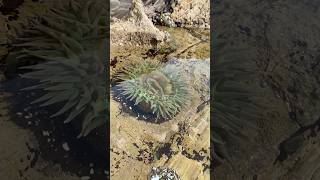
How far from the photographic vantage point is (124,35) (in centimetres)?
293

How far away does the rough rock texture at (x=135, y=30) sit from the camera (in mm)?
2930

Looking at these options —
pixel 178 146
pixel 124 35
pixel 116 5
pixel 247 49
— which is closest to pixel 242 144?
pixel 178 146

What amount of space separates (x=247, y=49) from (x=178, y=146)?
0.87 m

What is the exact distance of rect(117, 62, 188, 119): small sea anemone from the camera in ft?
8.23

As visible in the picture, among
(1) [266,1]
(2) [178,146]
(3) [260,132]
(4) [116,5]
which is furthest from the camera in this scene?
(1) [266,1]

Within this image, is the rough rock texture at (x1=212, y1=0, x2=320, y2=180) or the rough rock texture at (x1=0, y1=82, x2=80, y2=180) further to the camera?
the rough rock texture at (x1=212, y1=0, x2=320, y2=180)

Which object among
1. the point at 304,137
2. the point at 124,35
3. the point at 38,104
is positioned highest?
the point at 124,35

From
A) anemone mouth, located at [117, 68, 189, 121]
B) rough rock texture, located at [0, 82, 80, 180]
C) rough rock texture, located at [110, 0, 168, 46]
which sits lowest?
rough rock texture, located at [0, 82, 80, 180]

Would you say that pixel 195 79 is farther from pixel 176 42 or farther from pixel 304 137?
pixel 304 137

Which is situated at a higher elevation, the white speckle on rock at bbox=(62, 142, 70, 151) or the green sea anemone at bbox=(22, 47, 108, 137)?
the green sea anemone at bbox=(22, 47, 108, 137)

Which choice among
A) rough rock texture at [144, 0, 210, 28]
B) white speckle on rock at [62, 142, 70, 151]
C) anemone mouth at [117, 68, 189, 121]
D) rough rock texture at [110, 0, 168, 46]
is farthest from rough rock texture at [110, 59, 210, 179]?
rough rock texture at [144, 0, 210, 28]

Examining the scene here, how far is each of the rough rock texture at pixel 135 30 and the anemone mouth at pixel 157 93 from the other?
31cm

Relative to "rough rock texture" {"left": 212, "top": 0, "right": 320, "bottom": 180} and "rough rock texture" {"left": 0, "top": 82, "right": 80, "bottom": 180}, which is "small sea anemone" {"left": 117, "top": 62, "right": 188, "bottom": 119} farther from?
"rough rock texture" {"left": 0, "top": 82, "right": 80, "bottom": 180}

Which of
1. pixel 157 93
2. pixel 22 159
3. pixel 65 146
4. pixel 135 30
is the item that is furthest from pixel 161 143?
pixel 135 30
